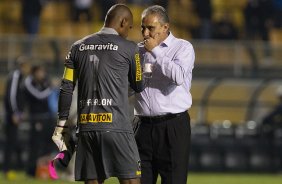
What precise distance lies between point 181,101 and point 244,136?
43.2 ft

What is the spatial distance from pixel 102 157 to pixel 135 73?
2.50 ft

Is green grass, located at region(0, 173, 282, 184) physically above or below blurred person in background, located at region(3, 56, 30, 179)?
below

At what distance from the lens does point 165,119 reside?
31.3 feet

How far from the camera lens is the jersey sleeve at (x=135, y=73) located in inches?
343

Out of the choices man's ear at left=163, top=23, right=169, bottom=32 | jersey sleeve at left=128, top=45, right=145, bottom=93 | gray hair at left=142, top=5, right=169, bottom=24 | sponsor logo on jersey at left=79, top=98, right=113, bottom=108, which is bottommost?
Result: sponsor logo on jersey at left=79, top=98, right=113, bottom=108

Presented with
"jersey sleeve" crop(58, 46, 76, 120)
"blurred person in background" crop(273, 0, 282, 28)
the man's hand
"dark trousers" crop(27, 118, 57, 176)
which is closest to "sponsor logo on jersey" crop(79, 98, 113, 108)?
"jersey sleeve" crop(58, 46, 76, 120)

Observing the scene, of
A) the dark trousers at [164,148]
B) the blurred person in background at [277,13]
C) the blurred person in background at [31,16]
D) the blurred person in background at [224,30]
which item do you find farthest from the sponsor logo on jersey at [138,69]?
the blurred person in background at [277,13]

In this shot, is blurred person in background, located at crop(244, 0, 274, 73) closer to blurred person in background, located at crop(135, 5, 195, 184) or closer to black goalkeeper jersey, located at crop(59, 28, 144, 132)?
blurred person in background, located at crop(135, 5, 195, 184)

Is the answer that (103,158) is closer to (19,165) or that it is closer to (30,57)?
(19,165)

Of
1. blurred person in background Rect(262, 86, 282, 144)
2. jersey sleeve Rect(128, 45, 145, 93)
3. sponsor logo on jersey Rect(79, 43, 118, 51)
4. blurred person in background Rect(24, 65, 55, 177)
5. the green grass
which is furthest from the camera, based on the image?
blurred person in background Rect(262, 86, 282, 144)

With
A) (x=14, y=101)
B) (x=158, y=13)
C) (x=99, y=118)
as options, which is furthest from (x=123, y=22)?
(x=14, y=101)

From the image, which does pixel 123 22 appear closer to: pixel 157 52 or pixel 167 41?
pixel 157 52

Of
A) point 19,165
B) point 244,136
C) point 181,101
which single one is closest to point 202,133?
point 244,136

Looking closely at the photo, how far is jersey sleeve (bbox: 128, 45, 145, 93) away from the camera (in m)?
8.72
